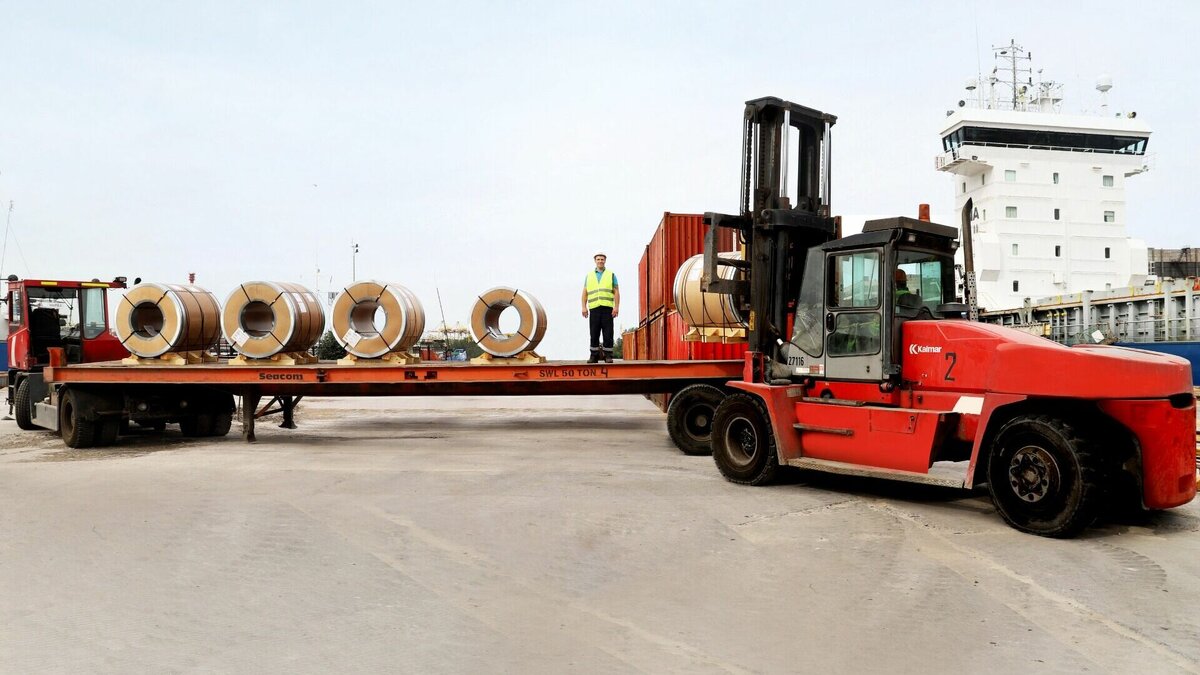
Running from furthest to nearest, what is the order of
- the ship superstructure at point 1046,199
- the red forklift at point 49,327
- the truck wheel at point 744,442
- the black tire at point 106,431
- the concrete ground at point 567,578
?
1. the ship superstructure at point 1046,199
2. the red forklift at point 49,327
3. the black tire at point 106,431
4. the truck wheel at point 744,442
5. the concrete ground at point 567,578

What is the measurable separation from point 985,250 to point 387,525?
38.3 m

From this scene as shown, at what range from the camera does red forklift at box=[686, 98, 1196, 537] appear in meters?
6.07

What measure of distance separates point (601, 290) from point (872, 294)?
5.69 m

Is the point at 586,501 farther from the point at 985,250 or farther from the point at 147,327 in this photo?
the point at 985,250

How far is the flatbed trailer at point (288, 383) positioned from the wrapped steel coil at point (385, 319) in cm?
39

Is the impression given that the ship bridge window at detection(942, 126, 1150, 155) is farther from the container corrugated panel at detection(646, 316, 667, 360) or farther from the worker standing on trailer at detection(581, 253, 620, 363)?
the worker standing on trailer at detection(581, 253, 620, 363)

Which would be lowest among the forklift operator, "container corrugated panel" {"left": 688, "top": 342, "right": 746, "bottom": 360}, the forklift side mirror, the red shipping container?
"container corrugated panel" {"left": 688, "top": 342, "right": 746, "bottom": 360}

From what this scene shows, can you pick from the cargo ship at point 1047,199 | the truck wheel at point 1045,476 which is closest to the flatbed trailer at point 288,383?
the truck wheel at point 1045,476

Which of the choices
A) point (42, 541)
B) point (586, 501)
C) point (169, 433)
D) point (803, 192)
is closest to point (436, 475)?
point (586, 501)

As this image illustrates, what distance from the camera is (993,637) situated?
13.7 ft

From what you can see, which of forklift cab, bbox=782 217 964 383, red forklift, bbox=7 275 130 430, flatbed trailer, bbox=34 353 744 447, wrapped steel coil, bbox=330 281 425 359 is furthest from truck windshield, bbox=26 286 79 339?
forklift cab, bbox=782 217 964 383

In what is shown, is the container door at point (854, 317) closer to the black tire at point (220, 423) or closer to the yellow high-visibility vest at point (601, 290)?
the yellow high-visibility vest at point (601, 290)

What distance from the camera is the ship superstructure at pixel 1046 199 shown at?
39125 millimetres

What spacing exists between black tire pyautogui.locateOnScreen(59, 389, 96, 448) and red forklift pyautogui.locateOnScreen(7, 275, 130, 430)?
1712mm
